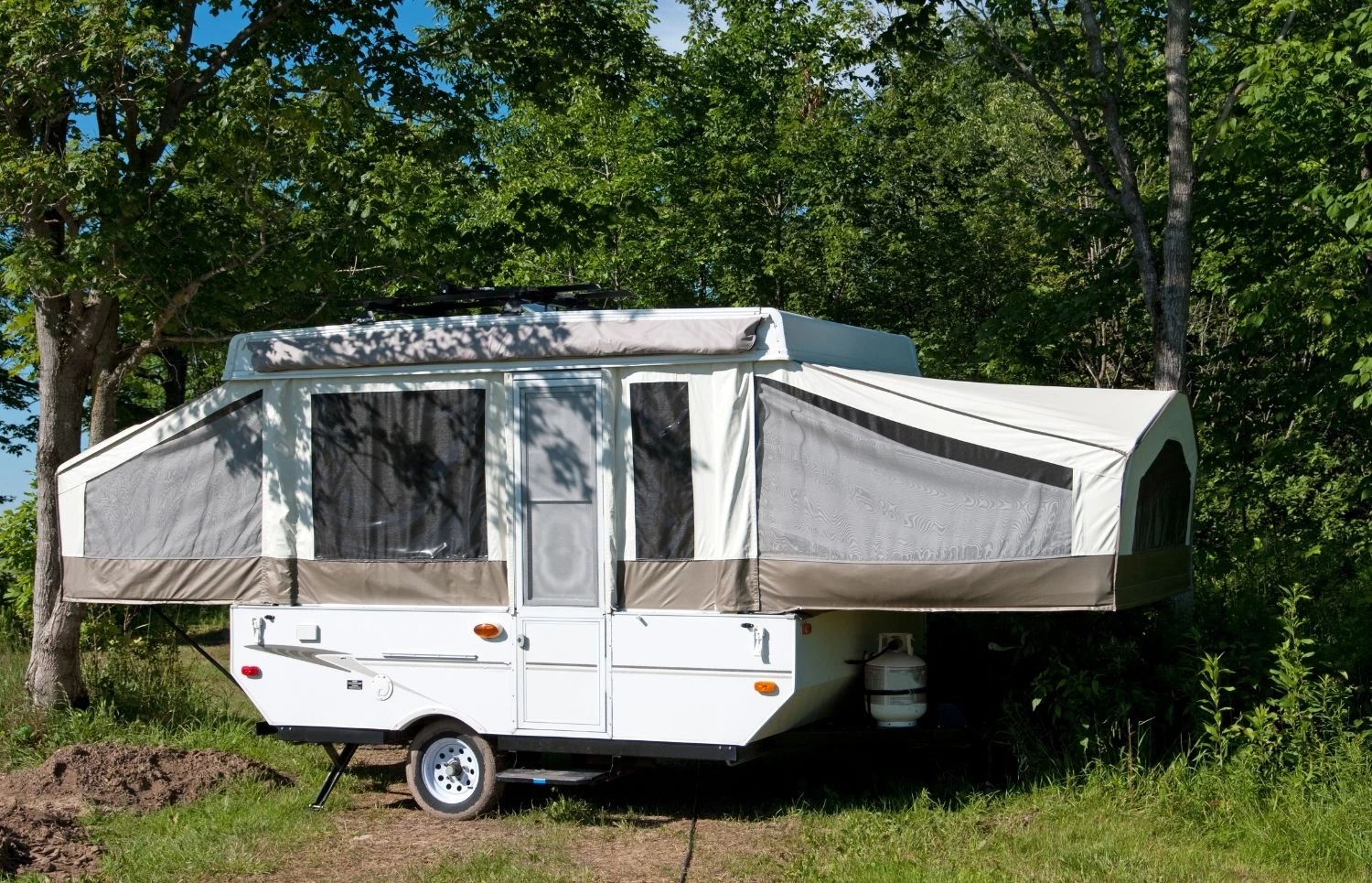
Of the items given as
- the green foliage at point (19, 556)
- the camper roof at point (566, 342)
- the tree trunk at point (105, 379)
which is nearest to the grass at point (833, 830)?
the camper roof at point (566, 342)

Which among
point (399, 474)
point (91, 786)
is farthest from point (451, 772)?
point (91, 786)

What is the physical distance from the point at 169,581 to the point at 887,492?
15.3 ft

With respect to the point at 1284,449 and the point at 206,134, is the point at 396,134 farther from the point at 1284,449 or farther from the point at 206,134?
the point at 1284,449

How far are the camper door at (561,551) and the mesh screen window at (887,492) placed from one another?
99 cm

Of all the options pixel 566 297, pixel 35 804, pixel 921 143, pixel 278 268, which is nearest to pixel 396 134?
pixel 278 268

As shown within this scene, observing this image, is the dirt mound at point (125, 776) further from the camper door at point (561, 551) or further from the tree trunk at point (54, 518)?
the camper door at point (561, 551)

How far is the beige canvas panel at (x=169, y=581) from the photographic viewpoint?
8391 millimetres

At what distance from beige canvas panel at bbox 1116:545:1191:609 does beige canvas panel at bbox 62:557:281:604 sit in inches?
193

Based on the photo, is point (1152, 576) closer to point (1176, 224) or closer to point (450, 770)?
point (1176, 224)

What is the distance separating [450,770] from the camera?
8031 mm

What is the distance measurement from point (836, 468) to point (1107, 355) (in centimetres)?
930

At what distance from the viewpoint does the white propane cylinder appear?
7.52m

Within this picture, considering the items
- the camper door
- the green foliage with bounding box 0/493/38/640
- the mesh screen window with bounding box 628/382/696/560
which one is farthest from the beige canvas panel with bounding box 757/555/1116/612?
the green foliage with bounding box 0/493/38/640

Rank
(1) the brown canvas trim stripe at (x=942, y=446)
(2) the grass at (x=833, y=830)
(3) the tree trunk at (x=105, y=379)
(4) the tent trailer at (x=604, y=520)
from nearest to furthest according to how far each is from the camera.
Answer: (2) the grass at (x=833, y=830) → (1) the brown canvas trim stripe at (x=942, y=446) → (4) the tent trailer at (x=604, y=520) → (3) the tree trunk at (x=105, y=379)
